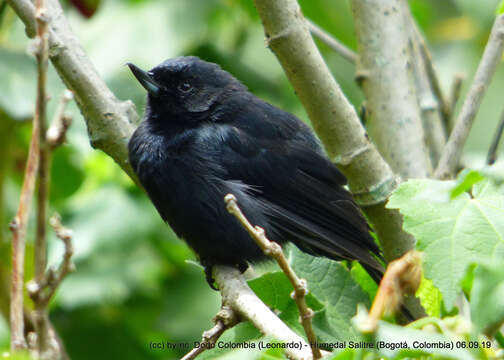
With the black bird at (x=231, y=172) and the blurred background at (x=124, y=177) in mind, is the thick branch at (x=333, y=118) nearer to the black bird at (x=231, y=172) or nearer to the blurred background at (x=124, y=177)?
the black bird at (x=231, y=172)

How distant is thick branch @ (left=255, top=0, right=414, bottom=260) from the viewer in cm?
236

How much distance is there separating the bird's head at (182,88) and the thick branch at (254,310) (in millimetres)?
1071

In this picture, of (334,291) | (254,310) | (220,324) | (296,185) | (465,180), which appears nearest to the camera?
(465,180)

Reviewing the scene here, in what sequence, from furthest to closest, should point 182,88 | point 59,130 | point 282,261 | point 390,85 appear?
point 182,88 < point 390,85 < point 282,261 < point 59,130

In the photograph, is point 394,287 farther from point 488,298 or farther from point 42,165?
point 42,165

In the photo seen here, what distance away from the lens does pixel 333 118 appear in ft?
8.20

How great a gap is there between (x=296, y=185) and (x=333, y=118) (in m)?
1.03

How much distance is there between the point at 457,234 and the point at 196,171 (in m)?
1.68

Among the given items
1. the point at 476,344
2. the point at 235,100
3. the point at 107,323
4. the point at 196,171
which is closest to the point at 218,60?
the point at 235,100

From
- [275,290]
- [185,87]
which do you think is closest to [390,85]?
[185,87]

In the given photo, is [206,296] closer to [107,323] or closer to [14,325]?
[107,323]

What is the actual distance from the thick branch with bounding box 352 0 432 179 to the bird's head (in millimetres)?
860

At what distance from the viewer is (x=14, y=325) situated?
1168 millimetres

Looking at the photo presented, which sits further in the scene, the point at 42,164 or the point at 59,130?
the point at 59,130
